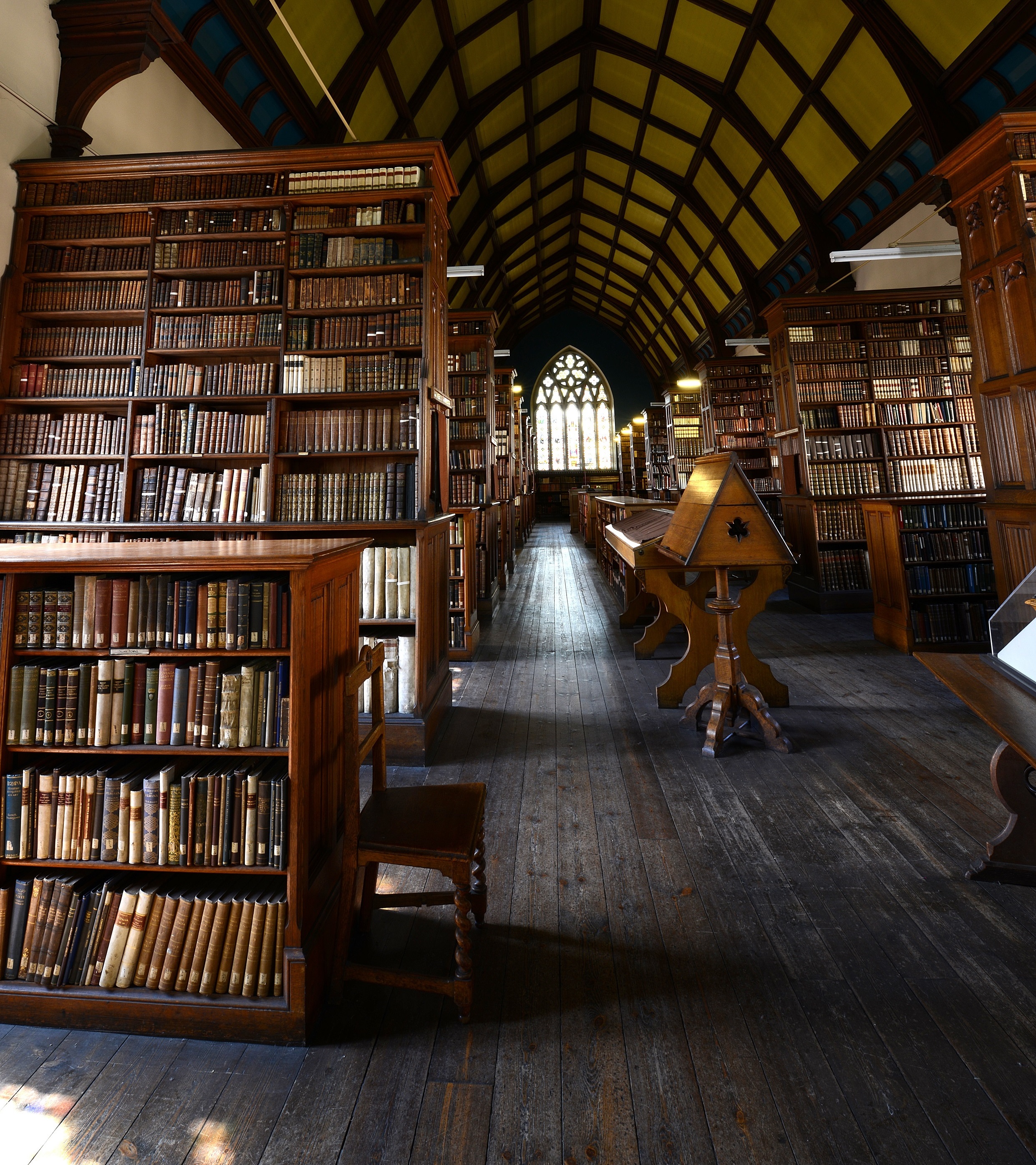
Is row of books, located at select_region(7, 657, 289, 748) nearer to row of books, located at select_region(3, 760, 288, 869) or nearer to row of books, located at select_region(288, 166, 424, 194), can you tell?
row of books, located at select_region(3, 760, 288, 869)

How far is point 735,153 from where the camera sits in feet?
25.7

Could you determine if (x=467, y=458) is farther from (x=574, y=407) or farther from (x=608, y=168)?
(x=574, y=407)

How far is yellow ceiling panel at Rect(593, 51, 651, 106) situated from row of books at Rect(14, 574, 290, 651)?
9.63m

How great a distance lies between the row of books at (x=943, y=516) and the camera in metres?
4.30

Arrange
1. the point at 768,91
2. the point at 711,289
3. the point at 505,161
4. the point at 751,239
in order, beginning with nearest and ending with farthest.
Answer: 1. the point at 768,91
2. the point at 751,239
3. the point at 505,161
4. the point at 711,289

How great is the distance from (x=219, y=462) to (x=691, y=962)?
3.02m

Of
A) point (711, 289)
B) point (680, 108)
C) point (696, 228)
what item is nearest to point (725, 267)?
point (696, 228)

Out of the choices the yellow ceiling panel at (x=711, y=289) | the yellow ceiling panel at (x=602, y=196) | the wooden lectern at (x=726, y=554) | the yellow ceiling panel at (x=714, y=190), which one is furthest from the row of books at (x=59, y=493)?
the yellow ceiling panel at (x=602, y=196)

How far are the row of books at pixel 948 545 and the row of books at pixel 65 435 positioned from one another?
5032 mm

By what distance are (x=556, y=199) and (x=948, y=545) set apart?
10.9 meters

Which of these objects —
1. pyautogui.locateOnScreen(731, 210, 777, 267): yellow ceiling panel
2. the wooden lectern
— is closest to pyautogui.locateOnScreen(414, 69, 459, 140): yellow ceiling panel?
pyautogui.locateOnScreen(731, 210, 777, 267): yellow ceiling panel

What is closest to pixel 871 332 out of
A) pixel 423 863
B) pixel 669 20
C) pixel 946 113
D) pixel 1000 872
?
pixel 946 113

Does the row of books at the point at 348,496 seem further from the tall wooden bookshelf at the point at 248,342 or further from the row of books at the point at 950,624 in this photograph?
the row of books at the point at 950,624

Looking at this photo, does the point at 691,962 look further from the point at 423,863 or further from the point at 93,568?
the point at 93,568
